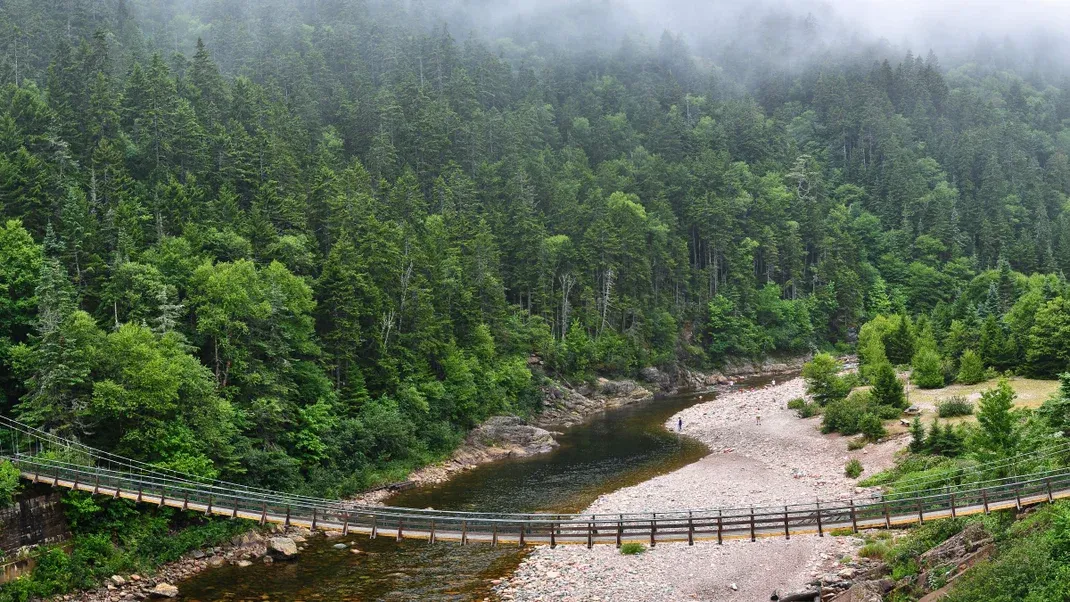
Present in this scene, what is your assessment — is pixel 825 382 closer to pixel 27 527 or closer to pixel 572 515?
pixel 572 515

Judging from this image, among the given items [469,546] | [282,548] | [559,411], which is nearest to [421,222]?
[559,411]

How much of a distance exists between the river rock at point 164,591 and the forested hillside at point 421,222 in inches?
291

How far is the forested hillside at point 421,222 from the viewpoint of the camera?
157 feet

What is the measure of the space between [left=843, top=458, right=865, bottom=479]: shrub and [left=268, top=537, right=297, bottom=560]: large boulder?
34236mm

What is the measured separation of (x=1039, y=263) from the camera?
13050cm

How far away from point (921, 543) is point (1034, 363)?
4271 centimetres

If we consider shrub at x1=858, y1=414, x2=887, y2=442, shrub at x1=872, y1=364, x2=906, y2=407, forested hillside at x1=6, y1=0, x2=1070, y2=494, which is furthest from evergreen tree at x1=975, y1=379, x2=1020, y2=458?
forested hillside at x1=6, y1=0, x2=1070, y2=494

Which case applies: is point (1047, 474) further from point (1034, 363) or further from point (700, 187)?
point (700, 187)

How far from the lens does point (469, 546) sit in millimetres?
40938

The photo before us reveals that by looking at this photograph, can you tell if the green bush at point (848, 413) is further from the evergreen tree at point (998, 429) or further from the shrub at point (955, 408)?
the evergreen tree at point (998, 429)

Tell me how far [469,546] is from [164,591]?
1462 cm

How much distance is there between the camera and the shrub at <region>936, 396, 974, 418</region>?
53281mm

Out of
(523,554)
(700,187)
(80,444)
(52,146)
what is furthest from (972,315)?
(52,146)

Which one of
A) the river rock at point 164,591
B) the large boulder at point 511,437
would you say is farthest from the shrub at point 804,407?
the river rock at point 164,591
